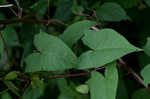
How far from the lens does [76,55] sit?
0.99 m

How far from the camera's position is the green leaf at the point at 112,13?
3.35 feet

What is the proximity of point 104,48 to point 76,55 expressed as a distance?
0.96 feet

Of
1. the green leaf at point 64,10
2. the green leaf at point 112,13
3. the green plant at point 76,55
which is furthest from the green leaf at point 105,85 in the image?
the green leaf at point 64,10

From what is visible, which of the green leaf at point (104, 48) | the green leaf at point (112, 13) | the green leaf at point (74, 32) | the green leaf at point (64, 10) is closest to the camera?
the green leaf at point (104, 48)

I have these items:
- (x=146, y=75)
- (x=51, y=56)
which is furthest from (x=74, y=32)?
(x=146, y=75)

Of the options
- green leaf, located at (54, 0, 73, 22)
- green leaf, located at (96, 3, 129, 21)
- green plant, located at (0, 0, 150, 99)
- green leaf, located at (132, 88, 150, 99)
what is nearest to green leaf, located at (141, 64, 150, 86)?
green plant, located at (0, 0, 150, 99)

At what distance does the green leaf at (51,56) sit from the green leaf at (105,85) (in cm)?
8

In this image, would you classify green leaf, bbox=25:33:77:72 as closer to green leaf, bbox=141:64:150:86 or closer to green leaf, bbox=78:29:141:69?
green leaf, bbox=78:29:141:69

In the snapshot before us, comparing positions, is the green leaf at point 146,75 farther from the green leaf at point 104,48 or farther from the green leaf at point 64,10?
the green leaf at point 64,10

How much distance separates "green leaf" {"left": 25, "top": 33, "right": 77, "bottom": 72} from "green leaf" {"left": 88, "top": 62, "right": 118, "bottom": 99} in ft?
0.27

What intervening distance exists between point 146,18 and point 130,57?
22 centimetres

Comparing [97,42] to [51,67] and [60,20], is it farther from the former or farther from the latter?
[60,20]

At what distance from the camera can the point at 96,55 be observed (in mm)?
704

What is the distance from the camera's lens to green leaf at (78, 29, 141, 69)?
671 millimetres
